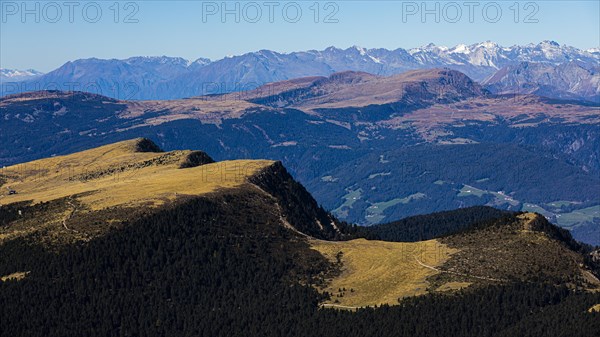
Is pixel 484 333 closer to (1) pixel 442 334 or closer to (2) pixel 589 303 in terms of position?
(1) pixel 442 334

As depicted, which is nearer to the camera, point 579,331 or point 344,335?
point 579,331

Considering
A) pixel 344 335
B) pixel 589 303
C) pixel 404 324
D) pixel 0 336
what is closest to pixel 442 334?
pixel 404 324

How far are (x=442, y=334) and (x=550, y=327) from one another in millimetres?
24395

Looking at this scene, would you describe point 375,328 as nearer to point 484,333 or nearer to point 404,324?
point 404,324

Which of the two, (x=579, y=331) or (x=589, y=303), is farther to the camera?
(x=589, y=303)

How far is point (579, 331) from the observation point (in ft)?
591

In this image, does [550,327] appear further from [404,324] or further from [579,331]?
[404,324]

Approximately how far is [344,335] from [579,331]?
53.0m

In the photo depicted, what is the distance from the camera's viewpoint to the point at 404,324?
7840 inches

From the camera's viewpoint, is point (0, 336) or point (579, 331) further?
point (0, 336)

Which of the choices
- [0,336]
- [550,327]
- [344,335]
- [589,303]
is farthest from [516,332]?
[0,336]

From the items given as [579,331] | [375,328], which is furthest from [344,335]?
[579,331]

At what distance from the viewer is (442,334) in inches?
7751

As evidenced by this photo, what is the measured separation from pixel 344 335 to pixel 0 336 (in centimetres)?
8137
